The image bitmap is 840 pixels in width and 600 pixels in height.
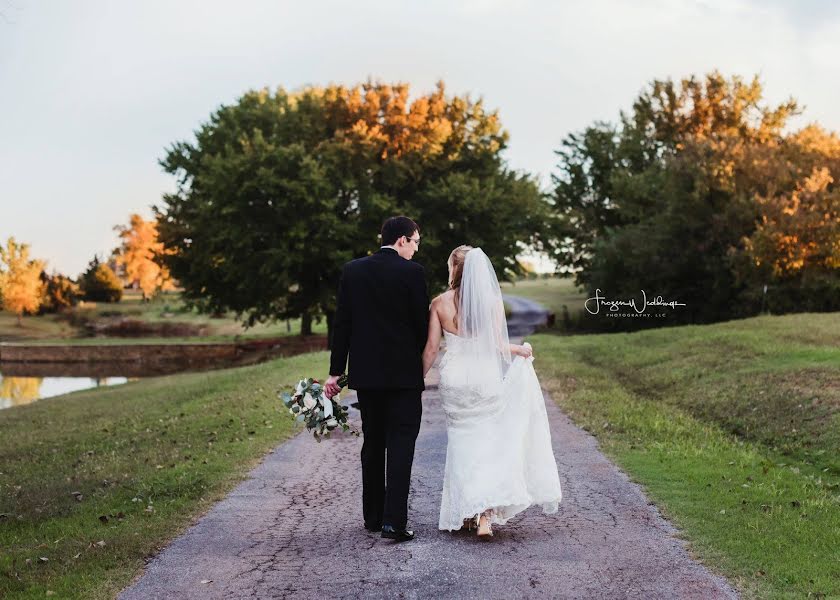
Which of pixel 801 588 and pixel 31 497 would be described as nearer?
pixel 801 588

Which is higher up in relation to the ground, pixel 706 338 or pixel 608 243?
pixel 608 243

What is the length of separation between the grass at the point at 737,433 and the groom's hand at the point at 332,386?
10.3ft

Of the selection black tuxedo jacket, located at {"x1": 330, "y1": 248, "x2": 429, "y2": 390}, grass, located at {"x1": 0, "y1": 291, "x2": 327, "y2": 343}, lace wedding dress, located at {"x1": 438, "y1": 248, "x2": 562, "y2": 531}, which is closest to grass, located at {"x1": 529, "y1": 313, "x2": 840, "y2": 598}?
lace wedding dress, located at {"x1": 438, "y1": 248, "x2": 562, "y2": 531}

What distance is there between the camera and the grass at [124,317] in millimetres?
60312

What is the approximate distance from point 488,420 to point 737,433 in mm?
7874

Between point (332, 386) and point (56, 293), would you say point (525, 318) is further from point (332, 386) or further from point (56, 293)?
point (332, 386)

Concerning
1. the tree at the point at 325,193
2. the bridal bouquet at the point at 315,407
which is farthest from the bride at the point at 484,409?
the tree at the point at 325,193

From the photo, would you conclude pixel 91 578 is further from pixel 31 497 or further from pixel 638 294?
pixel 638 294

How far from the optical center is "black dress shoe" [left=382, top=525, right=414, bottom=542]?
6551mm

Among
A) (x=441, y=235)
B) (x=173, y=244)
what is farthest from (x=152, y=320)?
(x=441, y=235)

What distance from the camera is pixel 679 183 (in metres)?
38.2

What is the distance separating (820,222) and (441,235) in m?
15.2

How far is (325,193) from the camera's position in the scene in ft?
108

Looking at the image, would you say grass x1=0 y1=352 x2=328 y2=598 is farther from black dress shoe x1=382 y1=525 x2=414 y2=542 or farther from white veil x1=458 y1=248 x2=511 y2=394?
white veil x1=458 y1=248 x2=511 y2=394
